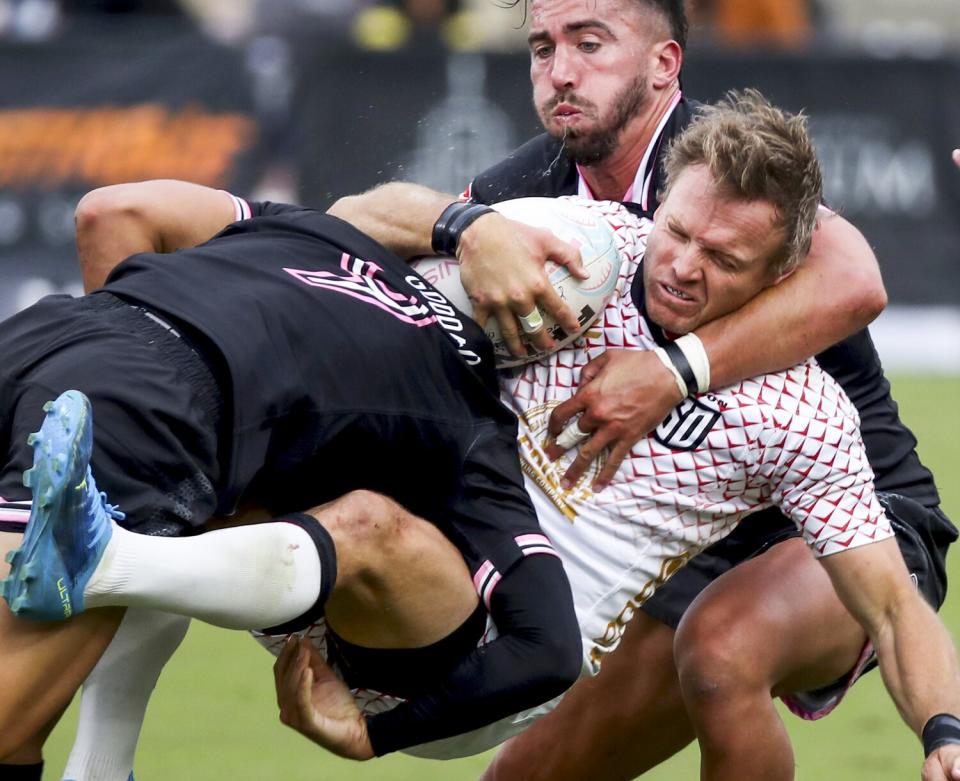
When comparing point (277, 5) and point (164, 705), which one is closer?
point (164, 705)

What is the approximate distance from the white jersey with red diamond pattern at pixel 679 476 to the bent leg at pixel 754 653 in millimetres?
265

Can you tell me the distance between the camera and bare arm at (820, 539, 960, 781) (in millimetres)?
3439

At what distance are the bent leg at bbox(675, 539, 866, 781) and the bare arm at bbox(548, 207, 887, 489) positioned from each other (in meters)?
0.54

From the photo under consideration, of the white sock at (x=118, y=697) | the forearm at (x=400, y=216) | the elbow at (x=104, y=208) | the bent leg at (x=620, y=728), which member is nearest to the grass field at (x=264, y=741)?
the bent leg at (x=620, y=728)

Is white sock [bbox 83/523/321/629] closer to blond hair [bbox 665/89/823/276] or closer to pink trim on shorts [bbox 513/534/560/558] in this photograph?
pink trim on shorts [bbox 513/534/560/558]

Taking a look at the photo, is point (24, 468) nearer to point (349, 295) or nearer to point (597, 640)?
point (349, 295)

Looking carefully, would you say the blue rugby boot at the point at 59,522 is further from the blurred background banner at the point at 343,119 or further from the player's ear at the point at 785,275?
the blurred background banner at the point at 343,119

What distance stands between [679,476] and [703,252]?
485mm

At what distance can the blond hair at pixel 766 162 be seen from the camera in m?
3.52

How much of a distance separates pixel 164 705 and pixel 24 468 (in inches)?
105

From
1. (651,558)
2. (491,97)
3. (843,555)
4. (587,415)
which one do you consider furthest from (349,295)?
(491,97)

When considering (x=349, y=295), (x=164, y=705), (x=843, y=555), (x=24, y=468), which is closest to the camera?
(x=24, y=468)

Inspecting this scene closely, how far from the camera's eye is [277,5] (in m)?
11.9

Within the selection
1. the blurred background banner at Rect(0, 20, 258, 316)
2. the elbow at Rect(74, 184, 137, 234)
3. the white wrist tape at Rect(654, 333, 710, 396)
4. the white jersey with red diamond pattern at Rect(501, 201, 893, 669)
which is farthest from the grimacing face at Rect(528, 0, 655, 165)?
the blurred background banner at Rect(0, 20, 258, 316)
